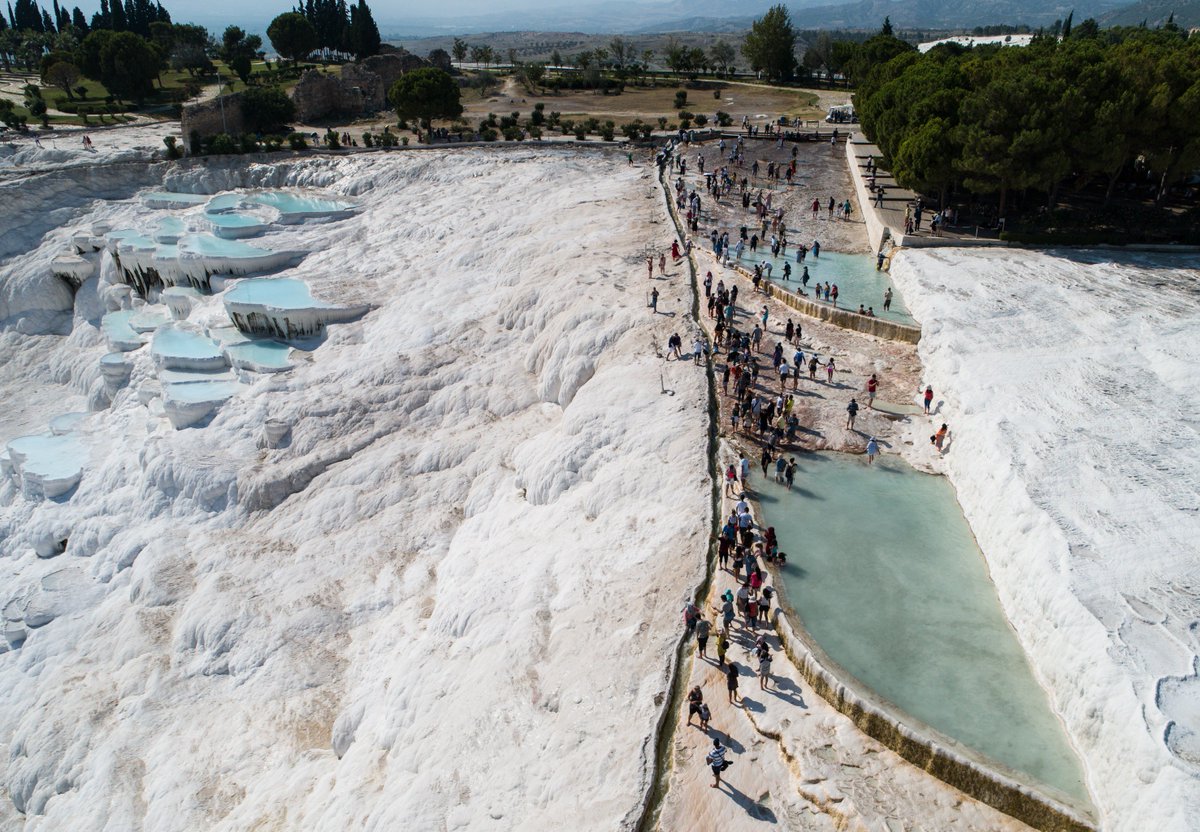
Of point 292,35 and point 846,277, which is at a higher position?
point 292,35

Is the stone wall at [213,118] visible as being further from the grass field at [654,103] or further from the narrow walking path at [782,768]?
the narrow walking path at [782,768]

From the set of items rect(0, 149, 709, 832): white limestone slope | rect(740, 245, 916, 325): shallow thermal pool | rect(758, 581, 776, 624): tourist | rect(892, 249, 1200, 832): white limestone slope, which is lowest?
rect(0, 149, 709, 832): white limestone slope

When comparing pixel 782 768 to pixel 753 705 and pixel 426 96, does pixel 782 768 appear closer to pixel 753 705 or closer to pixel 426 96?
pixel 753 705

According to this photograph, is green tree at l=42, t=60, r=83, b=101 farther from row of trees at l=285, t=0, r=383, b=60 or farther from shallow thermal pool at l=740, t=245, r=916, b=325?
shallow thermal pool at l=740, t=245, r=916, b=325

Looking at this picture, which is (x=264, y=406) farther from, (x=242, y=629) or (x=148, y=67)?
(x=148, y=67)

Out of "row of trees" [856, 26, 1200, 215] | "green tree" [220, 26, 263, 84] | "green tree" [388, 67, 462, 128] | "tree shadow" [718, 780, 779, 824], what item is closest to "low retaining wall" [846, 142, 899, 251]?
"row of trees" [856, 26, 1200, 215]

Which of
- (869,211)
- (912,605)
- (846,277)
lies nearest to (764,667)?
(912,605)
